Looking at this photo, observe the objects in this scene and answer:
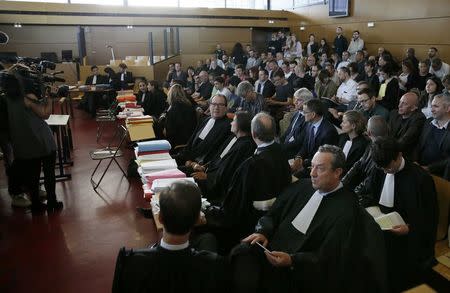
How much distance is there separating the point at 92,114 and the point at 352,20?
398 inches

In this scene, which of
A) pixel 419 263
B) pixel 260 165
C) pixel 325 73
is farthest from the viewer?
pixel 325 73

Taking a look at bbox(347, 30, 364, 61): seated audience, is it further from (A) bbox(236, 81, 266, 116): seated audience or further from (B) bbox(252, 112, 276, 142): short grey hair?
(B) bbox(252, 112, 276, 142): short grey hair

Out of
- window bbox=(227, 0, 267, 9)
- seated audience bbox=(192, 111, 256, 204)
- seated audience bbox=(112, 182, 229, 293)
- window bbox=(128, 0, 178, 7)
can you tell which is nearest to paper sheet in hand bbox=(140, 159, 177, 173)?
seated audience bbox=(192, 111, 256, 204)

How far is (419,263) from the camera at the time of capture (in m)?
3.08

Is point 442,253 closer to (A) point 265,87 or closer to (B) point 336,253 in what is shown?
(B) point 336,253

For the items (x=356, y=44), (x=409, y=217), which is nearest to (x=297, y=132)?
(x=409, y=217)

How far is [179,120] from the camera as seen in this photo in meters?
6.43

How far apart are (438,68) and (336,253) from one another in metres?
8.27

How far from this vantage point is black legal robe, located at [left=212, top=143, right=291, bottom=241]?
332 cm

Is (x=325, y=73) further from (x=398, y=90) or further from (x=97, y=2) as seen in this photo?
(x=97, y=2)

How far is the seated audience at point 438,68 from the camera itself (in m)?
9.05

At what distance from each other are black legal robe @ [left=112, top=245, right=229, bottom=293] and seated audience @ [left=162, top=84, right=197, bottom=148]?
4511 mm

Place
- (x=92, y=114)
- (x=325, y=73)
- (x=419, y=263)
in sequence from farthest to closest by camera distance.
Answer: (x=92, y=114) < (x=325, y=73) < (x=419, y=263)

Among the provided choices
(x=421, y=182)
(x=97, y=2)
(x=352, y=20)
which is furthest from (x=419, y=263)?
(x=97, y=2)
